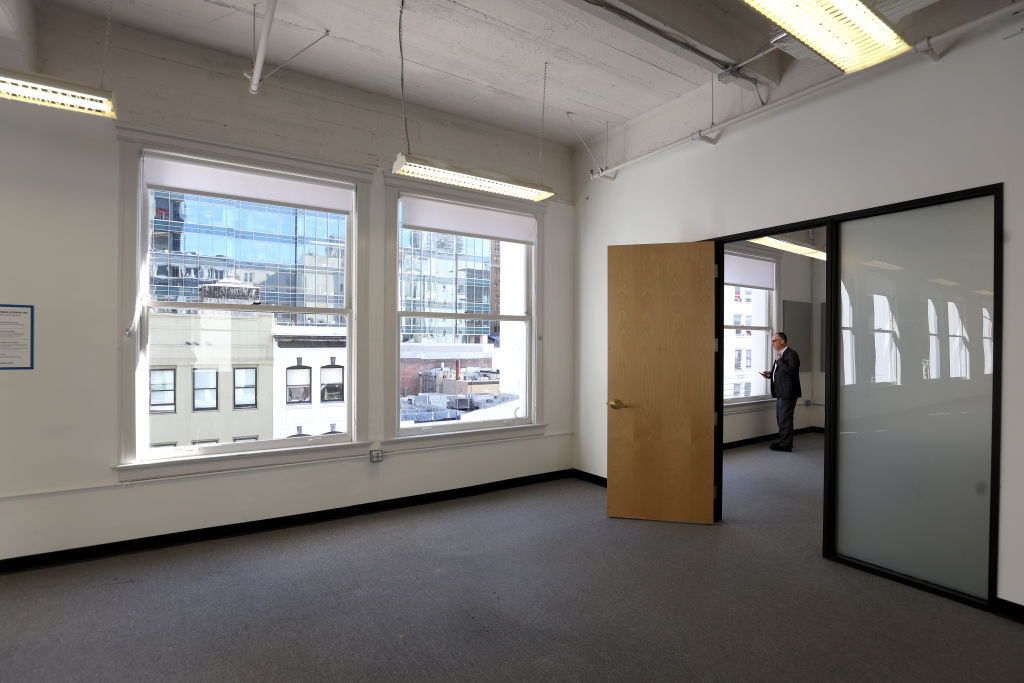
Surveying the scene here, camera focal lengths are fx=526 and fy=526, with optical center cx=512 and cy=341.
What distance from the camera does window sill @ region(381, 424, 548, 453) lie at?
14.3ft

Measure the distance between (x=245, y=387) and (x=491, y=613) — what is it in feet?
7.91

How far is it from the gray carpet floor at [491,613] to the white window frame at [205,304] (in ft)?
1.83

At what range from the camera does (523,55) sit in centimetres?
366

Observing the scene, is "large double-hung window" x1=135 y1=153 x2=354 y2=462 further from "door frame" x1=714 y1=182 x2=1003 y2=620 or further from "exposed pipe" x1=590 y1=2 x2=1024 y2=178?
"door frame" x1=714 y1=182 x2=1003 y2=620

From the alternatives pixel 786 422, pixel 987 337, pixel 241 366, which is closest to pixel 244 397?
pixel 241 366

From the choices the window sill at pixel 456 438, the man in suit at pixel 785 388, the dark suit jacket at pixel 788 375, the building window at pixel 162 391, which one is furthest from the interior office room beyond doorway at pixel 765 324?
the building window at pixel 162 391

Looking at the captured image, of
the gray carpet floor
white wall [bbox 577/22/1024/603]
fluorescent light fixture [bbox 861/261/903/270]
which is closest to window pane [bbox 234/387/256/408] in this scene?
the gray carpet floor

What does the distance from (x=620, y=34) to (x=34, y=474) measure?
14.8 feet

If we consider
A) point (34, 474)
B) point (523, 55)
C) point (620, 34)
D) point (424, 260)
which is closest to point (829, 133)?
point (620, 34)

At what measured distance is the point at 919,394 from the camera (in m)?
2.98

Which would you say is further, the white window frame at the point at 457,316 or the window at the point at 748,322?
the window at the point at 748,322

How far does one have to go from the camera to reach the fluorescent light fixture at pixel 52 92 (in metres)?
2.29

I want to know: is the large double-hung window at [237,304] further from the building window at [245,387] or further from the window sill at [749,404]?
the window sill at [749,404]

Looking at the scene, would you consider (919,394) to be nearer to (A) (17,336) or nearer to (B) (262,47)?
(B) (262,47)
